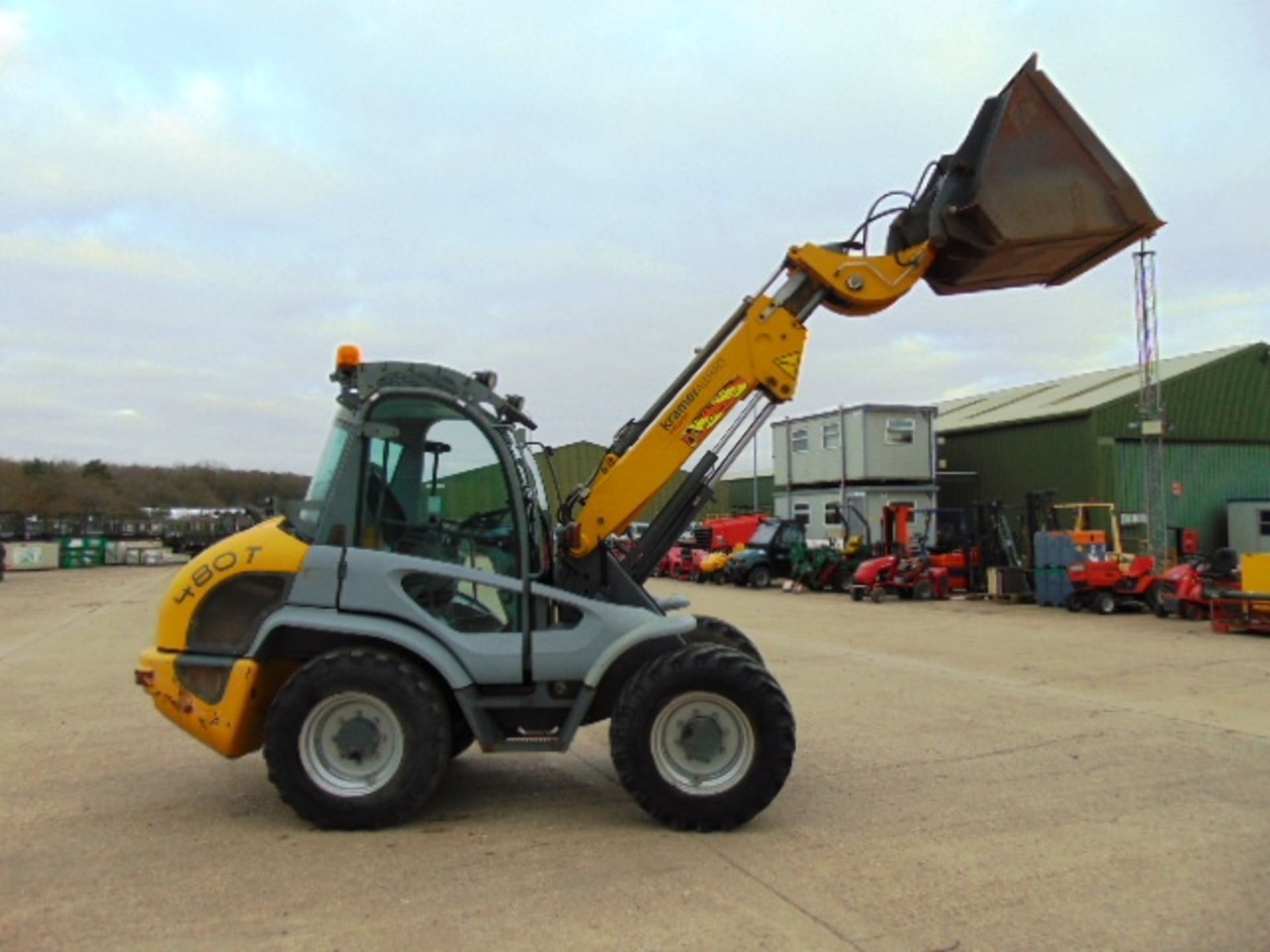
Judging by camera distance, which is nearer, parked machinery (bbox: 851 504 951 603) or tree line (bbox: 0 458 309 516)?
parked machinery (bbox: 851 504 951 603)

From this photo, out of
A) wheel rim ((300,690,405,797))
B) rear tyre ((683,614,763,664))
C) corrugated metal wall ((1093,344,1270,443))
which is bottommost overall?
wheel rim ((300,690,405,797))

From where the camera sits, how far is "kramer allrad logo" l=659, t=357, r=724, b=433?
6.64m

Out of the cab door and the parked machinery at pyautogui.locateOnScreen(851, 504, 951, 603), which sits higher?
the cab door

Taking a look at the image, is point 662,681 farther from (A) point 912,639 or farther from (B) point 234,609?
(A) point 912,639

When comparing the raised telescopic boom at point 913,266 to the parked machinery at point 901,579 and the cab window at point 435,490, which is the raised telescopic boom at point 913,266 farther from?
the parked machinery at point 901,579

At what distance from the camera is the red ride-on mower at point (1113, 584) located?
20.1 metres

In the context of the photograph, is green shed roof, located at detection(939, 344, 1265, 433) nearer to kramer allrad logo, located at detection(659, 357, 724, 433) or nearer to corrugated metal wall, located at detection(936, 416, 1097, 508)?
corrugated metal wall, located at detection(936, 416, 1097, 508)

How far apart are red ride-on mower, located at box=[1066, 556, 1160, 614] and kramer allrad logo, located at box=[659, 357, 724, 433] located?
16.4 metres

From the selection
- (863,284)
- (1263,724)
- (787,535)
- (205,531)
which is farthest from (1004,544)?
(205,531)

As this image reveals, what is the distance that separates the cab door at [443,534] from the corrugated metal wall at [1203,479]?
2651 cm

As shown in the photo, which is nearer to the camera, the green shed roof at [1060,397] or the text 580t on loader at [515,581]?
the text 580t on loader at [515,581]

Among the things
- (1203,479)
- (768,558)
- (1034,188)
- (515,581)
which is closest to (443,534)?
(515,581)

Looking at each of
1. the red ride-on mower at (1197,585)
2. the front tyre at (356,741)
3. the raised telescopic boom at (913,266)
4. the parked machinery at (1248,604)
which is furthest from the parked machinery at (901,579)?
the front tyre at (356,741)

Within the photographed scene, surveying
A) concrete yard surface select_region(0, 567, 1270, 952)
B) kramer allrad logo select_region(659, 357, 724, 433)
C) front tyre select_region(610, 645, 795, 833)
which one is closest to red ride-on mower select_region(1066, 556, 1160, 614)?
concrete yard surface select_region(0, 567, 1270, 952)
